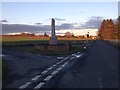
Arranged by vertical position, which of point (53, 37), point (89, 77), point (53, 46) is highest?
point (53, 37)

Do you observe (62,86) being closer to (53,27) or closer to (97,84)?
(97,84)

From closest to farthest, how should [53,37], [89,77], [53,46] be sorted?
[89,77] → [53,46] → [53,37]

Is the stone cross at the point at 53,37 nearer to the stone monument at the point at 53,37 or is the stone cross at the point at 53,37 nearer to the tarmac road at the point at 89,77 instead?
the stone monument at the point at 53,37

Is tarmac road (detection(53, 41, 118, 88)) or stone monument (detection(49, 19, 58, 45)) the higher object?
stone monument (detection(49, 19, 58, 45))

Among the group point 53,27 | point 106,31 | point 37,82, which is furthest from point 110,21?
point 37,82

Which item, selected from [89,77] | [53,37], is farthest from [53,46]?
[89,77]

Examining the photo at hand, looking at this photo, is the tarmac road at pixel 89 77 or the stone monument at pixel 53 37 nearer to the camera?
the tarmac road at pixel 89 77

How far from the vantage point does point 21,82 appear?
12.9m

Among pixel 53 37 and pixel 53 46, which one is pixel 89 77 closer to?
pixel 53 46

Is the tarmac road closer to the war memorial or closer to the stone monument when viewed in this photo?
the war memorial

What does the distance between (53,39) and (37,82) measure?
31.8 meters

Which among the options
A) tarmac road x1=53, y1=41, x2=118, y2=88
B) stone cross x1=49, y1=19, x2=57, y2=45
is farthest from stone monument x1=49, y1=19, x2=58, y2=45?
tarmac road x1=53, y1=41, x2=118, y2=88

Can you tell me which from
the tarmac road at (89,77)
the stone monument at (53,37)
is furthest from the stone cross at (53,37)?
the tarmac road at (89,77)

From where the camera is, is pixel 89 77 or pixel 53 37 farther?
pixel 53 37
